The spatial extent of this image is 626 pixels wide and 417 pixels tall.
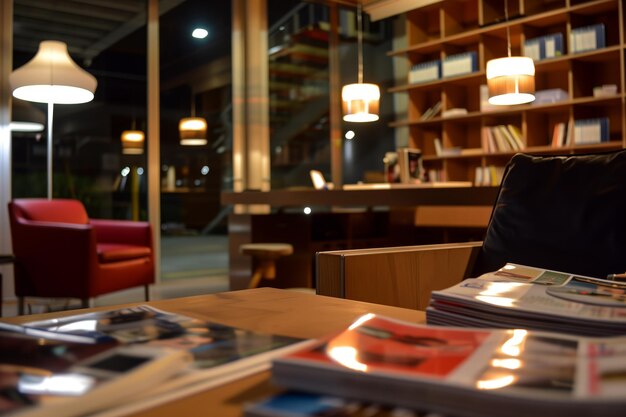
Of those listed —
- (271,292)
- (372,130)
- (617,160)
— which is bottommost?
(271,292)

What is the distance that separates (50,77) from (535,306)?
3773mm

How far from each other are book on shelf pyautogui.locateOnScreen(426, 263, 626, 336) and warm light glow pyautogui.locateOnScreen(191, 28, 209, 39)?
6.00 m

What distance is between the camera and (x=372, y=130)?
7215 mm

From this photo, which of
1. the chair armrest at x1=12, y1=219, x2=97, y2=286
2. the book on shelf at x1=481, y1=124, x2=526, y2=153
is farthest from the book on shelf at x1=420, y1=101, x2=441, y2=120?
the chair armrest at x1=12, y1=219, x2=97, y2=286

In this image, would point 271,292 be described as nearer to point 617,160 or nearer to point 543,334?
point 543,334

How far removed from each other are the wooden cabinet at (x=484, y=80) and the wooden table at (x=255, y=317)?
4.43m

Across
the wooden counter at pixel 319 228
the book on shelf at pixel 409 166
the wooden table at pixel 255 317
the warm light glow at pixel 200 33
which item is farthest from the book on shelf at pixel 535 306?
the warm light glow at pixel 200 33

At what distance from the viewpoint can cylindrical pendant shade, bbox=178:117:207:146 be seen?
20.5 feet

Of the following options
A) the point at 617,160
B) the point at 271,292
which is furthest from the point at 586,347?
the point at 617,160

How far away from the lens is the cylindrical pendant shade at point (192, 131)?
6257 millimetres

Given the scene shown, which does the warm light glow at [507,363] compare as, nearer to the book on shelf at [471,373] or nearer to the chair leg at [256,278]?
the book on shelf at [471,373]

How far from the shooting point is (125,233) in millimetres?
4375

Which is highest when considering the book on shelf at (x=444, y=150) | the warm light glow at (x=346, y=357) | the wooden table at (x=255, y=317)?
the book on shelf at (x=444, y=150)

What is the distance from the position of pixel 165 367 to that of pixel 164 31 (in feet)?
19.6
